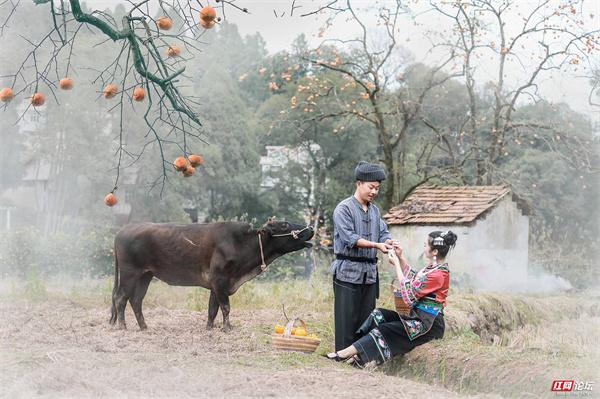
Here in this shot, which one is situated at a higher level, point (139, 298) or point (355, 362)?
A: point (139, 298)

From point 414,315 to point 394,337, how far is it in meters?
0.25

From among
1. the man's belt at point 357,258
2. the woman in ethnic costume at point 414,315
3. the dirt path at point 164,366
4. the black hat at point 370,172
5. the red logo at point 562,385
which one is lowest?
the dirt path at point 164,366

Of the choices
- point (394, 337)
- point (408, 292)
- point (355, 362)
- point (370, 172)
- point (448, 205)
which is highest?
point (448, 205)

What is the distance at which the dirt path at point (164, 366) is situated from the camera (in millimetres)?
5070

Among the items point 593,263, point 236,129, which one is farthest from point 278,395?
point 236,129

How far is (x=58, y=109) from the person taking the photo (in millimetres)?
21609

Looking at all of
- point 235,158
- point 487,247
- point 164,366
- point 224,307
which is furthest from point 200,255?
point 235,158

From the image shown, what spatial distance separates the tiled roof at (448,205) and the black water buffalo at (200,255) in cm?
550

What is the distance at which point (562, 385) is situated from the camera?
5578 millimetres

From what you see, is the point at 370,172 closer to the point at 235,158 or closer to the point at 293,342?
the point at 293,342

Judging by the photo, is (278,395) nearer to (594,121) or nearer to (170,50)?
(170,50)

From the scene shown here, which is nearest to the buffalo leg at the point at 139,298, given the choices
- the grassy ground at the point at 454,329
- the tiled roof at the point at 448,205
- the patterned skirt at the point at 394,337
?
the grassy ground at the point at 454,329

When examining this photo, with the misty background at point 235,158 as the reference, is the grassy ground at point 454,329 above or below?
below

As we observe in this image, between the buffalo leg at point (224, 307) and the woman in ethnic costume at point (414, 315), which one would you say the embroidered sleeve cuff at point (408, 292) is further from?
the buffalo leg at point (224, 307)
